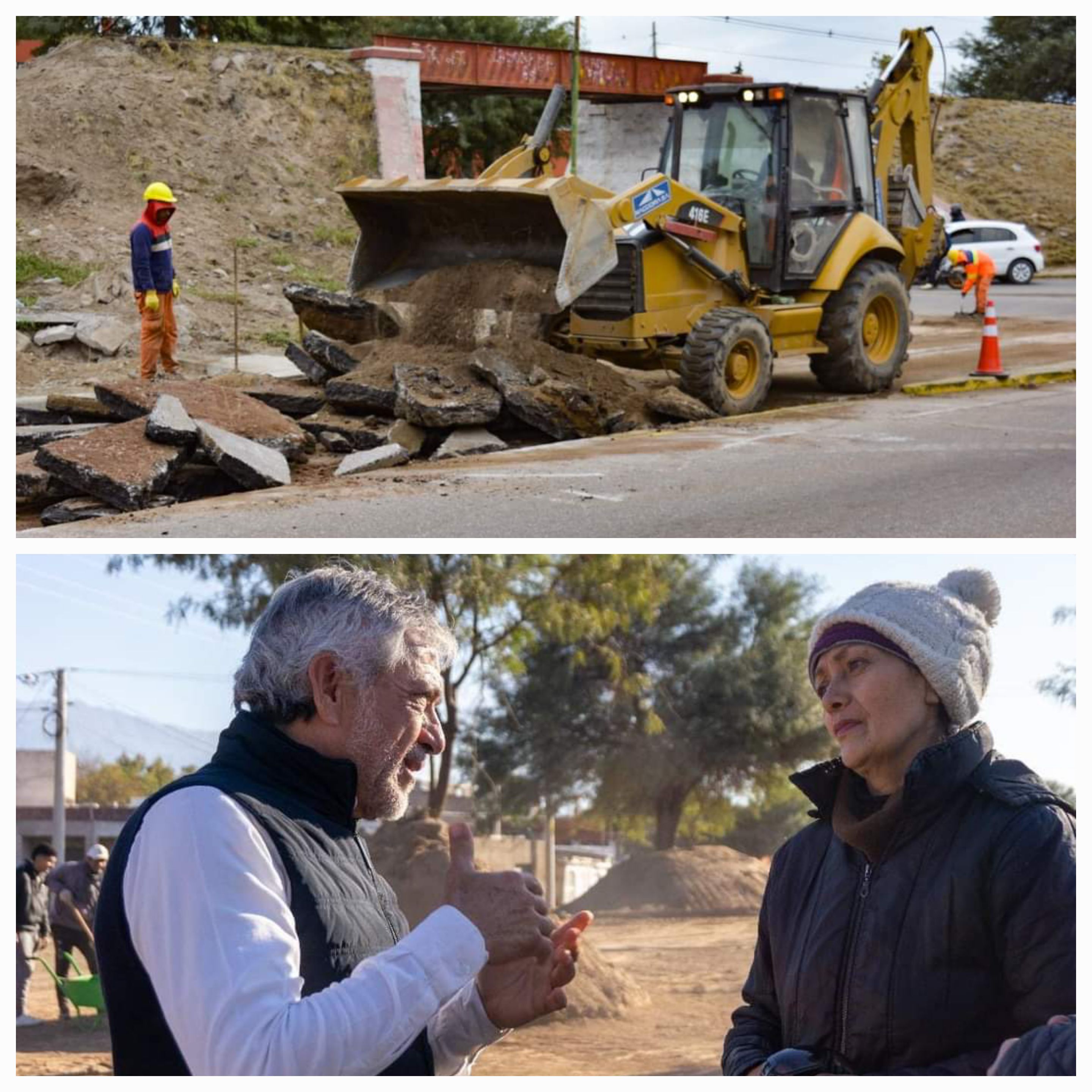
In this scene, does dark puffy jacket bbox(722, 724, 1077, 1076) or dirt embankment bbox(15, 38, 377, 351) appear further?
dirt embankment bbox(15, 38, 377, 351)

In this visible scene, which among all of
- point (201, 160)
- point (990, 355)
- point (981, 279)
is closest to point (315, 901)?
point (990, 355)

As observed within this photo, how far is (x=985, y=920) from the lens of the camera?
103 inches

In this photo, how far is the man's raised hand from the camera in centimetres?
246

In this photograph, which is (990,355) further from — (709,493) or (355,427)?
(355,427)

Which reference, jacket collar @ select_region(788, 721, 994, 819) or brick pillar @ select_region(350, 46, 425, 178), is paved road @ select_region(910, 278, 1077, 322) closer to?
brick pillar @ select_region(350, 46, 425, 178)

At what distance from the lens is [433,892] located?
1182 cm

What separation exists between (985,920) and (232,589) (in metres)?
9.45

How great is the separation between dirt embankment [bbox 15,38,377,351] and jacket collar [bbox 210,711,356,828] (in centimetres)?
1647

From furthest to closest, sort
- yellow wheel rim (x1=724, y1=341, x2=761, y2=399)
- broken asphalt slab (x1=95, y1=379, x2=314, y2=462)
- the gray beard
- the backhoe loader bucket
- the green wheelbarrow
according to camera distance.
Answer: yellow wheel rim (x1=724, y1=341, x2=761, y2=399)
the backhoe loader bucket
broken asphalt slab (x1=95, y1=379, x2=314, y2=462)
the green wheelbarrow
the gray beard

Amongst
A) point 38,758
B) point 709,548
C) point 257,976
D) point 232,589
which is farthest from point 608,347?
point 257,976

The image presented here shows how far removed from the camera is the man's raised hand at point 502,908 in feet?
8.05

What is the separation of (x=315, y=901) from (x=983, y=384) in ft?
41.2

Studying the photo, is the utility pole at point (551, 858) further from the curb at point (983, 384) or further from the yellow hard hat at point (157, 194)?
the yellow hard hat at point (157, 194)

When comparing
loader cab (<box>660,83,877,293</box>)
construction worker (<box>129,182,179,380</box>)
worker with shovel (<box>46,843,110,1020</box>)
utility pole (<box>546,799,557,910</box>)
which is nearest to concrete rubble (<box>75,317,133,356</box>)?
construction worker (<box>129,182,179,380</box>)
